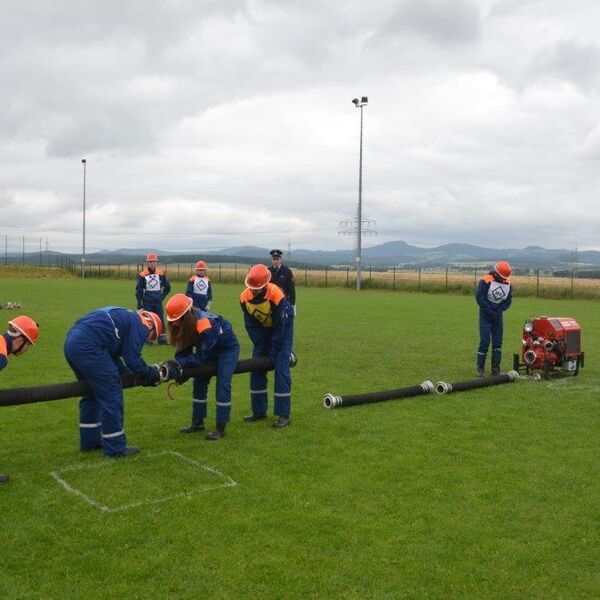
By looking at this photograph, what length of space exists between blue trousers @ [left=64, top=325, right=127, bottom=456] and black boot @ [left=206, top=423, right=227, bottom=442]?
1124 millimetres

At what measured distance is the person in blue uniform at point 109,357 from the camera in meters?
7.10

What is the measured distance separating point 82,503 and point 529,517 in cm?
409

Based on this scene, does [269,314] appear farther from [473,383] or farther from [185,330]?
[473,383]

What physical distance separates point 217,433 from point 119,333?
1.95 m

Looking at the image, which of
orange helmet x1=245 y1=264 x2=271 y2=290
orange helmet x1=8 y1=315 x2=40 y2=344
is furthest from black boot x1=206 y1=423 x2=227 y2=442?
orange helmet x1=8 y1=315 x2=40 y2=344

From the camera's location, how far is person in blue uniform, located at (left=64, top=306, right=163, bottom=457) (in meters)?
7.10

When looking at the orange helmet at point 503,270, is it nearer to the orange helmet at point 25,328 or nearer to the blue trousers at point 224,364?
the blue trousers at point 224,364

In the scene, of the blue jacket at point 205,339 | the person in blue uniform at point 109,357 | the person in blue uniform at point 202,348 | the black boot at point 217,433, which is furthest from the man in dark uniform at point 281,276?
the person in blue uniform at point 109,357

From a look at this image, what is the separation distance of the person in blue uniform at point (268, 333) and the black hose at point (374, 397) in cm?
105

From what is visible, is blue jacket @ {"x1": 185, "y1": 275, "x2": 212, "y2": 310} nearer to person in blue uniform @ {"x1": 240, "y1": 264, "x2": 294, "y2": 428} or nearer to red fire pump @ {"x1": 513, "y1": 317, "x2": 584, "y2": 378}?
person in blue uniform @ {"x1": 240, "y1": 264, "x2": 294, "y2": 428}

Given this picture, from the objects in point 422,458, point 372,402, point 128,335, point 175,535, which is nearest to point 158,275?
point 372,402

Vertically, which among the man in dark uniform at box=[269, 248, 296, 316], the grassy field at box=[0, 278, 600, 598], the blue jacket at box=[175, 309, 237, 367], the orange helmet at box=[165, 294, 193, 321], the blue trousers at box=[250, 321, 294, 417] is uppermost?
the man in dark uniform at box=[269, 248, 296, 316]

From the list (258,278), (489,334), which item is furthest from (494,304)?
(258,278)

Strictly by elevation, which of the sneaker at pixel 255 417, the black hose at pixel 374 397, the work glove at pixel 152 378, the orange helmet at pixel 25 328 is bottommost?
the sneaker at pixel 255 417
